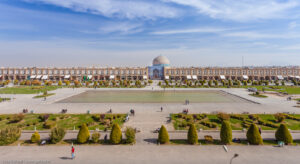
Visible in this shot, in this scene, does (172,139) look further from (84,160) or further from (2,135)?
(2,135)

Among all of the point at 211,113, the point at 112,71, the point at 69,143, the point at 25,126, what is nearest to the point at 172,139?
the point at 69,143

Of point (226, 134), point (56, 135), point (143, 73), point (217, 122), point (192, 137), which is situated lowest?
point (217, 122)

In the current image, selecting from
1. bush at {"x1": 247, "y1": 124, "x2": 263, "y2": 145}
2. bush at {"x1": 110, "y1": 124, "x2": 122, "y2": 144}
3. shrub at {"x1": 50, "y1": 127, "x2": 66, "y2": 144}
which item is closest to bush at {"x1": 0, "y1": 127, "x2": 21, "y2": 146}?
shrub at {"x1": 50, "y1": 127, "x2": 66, "y2": 144}

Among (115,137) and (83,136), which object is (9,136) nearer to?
(83,136)

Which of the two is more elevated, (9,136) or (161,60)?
(161,60)

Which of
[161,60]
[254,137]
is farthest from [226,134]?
[161,60]

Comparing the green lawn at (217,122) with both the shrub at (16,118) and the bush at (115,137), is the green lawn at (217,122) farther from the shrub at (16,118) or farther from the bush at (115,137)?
the shrub at (16,118)

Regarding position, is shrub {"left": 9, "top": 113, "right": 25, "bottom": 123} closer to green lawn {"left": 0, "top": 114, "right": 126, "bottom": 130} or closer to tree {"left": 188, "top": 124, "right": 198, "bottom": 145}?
green lawn {"left": 0, "top": 114, "right": 126, "bottom": 130}
